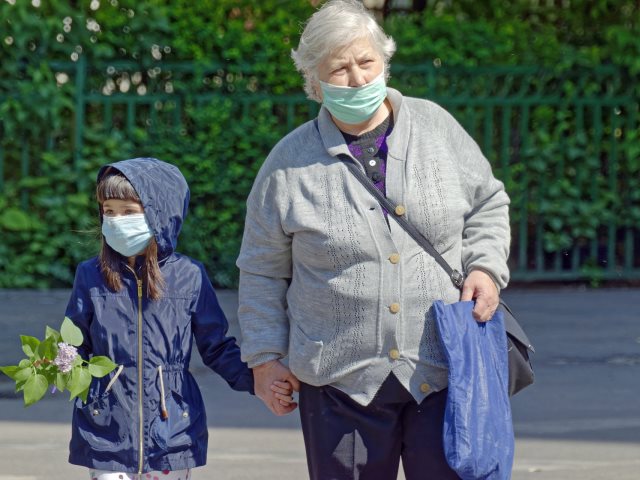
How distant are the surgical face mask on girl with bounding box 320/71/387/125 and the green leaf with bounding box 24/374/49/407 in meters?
1.10

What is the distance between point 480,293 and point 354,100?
0.59 m

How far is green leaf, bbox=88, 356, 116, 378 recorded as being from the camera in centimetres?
386

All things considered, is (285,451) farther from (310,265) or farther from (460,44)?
(460,44)

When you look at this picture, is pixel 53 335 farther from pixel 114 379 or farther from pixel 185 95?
pixel 185 95

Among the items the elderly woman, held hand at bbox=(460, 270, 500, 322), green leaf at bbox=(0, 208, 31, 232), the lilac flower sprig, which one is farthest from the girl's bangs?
green leaf at bbox=(0, 208, 31, 232)

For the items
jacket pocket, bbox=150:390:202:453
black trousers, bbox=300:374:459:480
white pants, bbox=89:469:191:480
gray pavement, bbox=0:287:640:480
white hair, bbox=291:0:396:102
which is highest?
white hair, bbox=291:0:396:102

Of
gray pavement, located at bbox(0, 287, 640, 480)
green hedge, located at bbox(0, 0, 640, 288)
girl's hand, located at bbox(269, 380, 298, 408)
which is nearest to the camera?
girl's hand, located at bbox(269, 380, 298, 408)

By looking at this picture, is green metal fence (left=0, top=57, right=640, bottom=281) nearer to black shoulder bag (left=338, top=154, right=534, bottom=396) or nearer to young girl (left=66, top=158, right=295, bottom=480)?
young girl (left=66, top=158, right=295, bottom=480)

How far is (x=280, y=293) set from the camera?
3721 millimetres

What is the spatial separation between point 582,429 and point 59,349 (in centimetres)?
361

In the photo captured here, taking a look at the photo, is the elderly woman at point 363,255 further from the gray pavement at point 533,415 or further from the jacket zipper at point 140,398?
the gray pavement at point 533,415

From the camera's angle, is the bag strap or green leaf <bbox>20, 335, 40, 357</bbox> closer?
the bag strap

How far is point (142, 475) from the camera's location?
4.04 metres

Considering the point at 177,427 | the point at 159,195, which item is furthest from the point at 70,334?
the point at 159,195
